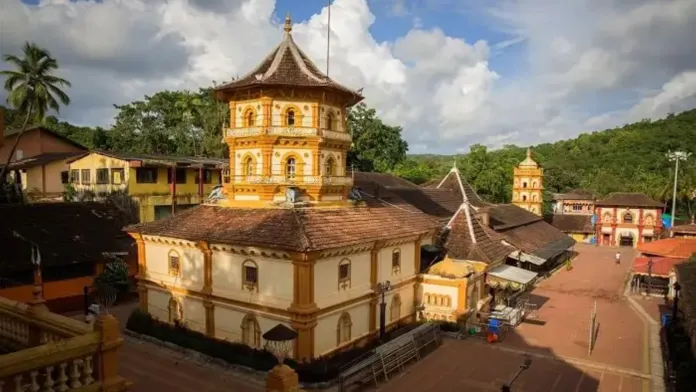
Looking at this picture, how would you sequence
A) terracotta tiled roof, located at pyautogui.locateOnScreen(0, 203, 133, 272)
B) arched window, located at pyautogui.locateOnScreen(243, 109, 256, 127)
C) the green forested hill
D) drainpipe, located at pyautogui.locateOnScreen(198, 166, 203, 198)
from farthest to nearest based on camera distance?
1. the green forested hill
2. drainpipe, located at pyautogui.locateOnScreen(198, 166, 203, 198)
3. terracotta tiled roof, located at pyautogui.locateOnScreen(0, 203, 133, 272)
4. arched window, located at pyautogui.locateOnScreen(243, 109, 256, 127)

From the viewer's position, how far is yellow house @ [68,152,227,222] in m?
35.7

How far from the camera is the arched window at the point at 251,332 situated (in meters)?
19.3

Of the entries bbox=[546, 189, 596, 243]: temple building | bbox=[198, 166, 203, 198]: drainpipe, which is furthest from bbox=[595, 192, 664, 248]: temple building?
bbox=[198, 166, 203, 198]: drainpipe

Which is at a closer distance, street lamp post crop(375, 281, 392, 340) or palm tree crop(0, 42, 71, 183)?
street lamp post crop(375, 281, 392, 340)

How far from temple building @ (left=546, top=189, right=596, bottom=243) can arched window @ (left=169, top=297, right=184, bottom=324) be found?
56574 mm

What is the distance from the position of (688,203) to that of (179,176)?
68633 millimetres

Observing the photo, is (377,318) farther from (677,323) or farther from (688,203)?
(688,203)

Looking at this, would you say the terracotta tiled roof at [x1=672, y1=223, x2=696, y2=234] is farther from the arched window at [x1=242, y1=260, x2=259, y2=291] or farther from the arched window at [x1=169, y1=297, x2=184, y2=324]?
the arched window at [x1=169, y1=297, x2=184, y2=324]

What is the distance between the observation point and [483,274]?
84.1 ft

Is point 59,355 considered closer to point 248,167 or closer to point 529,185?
point 248,167

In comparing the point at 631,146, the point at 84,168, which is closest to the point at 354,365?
the point at 84,168

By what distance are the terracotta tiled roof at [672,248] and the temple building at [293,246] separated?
16893mm

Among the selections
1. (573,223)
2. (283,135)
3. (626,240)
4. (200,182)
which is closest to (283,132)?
(283,135)

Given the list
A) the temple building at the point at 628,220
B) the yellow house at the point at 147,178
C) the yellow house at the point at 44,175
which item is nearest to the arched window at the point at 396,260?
the yellow house at the point at 147,178
